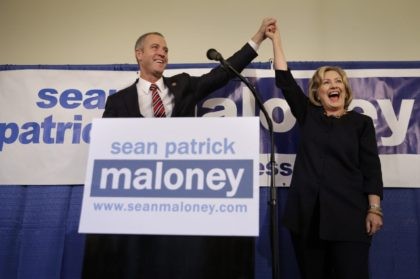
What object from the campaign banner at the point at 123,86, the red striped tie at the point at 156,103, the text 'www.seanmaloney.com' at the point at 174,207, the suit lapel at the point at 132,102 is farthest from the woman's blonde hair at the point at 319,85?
the text 'www.seanmaloney.com' at the point at 174,207

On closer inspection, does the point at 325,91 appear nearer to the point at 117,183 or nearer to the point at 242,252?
the point at 242,252

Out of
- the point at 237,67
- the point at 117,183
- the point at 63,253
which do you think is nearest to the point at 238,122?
the point at 117,183

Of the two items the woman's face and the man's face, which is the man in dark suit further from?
the man's face

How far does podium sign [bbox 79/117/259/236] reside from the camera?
1022mm

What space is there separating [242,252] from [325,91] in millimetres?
782

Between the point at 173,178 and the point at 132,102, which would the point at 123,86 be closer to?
A: the point at 132,102

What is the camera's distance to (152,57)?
2018 millimetres

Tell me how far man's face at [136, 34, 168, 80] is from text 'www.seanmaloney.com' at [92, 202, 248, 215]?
1.07m

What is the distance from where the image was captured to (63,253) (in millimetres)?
2098

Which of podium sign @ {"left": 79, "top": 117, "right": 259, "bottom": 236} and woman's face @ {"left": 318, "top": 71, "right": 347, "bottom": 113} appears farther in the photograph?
woman's face @ {"left": 318, "top": 71, "right": 347, "bottom": 113}

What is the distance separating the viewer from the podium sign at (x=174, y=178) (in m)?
1.02

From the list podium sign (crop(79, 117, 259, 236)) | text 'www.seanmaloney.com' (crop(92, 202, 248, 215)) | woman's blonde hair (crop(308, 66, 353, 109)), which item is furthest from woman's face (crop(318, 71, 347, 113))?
text 'www.seanmaloney.com' (crop(92, 202, 248, 215))

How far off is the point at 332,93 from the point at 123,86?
1.12 m

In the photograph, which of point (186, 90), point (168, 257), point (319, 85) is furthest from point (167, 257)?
point (319, 85)
